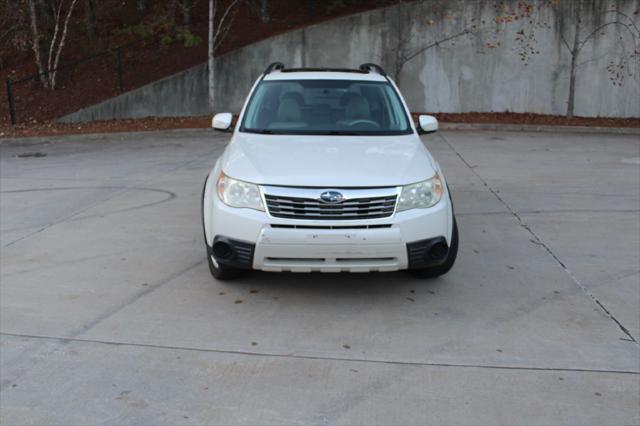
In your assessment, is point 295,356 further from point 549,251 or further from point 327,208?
point 549,251

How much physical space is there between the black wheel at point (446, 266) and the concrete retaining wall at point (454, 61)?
12.6 meters

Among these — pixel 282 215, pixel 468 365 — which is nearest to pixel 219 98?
pixel 282 215

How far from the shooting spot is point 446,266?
5.36 metres

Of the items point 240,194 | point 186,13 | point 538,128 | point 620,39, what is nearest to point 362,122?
point 240,194

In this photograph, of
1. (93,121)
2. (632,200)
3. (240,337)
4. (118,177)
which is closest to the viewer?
(240,337)

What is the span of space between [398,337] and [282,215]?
3.86 ft

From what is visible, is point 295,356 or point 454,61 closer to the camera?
point 295,356

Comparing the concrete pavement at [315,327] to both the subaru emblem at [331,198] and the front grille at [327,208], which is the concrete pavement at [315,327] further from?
the subaru emblem at [331,198]

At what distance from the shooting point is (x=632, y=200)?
27.6ft

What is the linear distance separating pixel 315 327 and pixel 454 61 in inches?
557

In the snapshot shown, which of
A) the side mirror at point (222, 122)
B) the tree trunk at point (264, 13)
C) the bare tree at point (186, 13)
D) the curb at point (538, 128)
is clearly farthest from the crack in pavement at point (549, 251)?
the bare tree at point (186, 13)

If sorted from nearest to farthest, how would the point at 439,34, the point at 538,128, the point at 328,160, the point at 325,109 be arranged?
the point at 328,160 < the point at 325,109 < the point at 538,128 < the point at 439,34

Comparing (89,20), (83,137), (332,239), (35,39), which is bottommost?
(83,137)

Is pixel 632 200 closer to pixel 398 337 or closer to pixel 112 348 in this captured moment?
pixel 398 337
